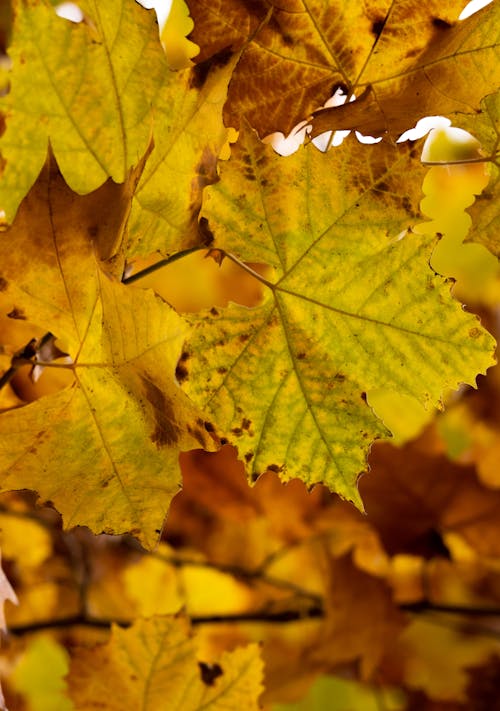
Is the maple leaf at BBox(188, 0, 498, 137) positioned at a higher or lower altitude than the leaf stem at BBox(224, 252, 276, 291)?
higher

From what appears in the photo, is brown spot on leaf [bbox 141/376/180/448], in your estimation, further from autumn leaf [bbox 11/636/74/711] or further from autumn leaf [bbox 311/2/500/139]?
autumn leaf [bbox 11/636/74/711]

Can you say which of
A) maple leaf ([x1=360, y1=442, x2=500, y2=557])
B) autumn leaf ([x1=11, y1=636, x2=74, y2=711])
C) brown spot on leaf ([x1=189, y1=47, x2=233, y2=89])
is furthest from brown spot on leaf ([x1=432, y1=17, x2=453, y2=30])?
autumn leaf ([x1=11, y1=636, x2=74, y2=711])

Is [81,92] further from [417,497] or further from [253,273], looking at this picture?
[417,497]

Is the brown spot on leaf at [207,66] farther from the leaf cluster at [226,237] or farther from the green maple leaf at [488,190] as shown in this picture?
the green maple leaf at [488,190]

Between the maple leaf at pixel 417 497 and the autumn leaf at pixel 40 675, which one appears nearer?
the maple leaf at pixel 417 497

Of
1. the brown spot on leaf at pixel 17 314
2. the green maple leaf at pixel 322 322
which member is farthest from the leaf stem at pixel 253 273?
the brown spot on leaf at pixel 17 314

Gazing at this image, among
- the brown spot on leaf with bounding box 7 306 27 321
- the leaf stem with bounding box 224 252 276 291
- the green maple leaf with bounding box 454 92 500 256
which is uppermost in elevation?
the green maple leaf with bounding box 454 92 500 256

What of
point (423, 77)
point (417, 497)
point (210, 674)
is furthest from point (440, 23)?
point (417, 497)
